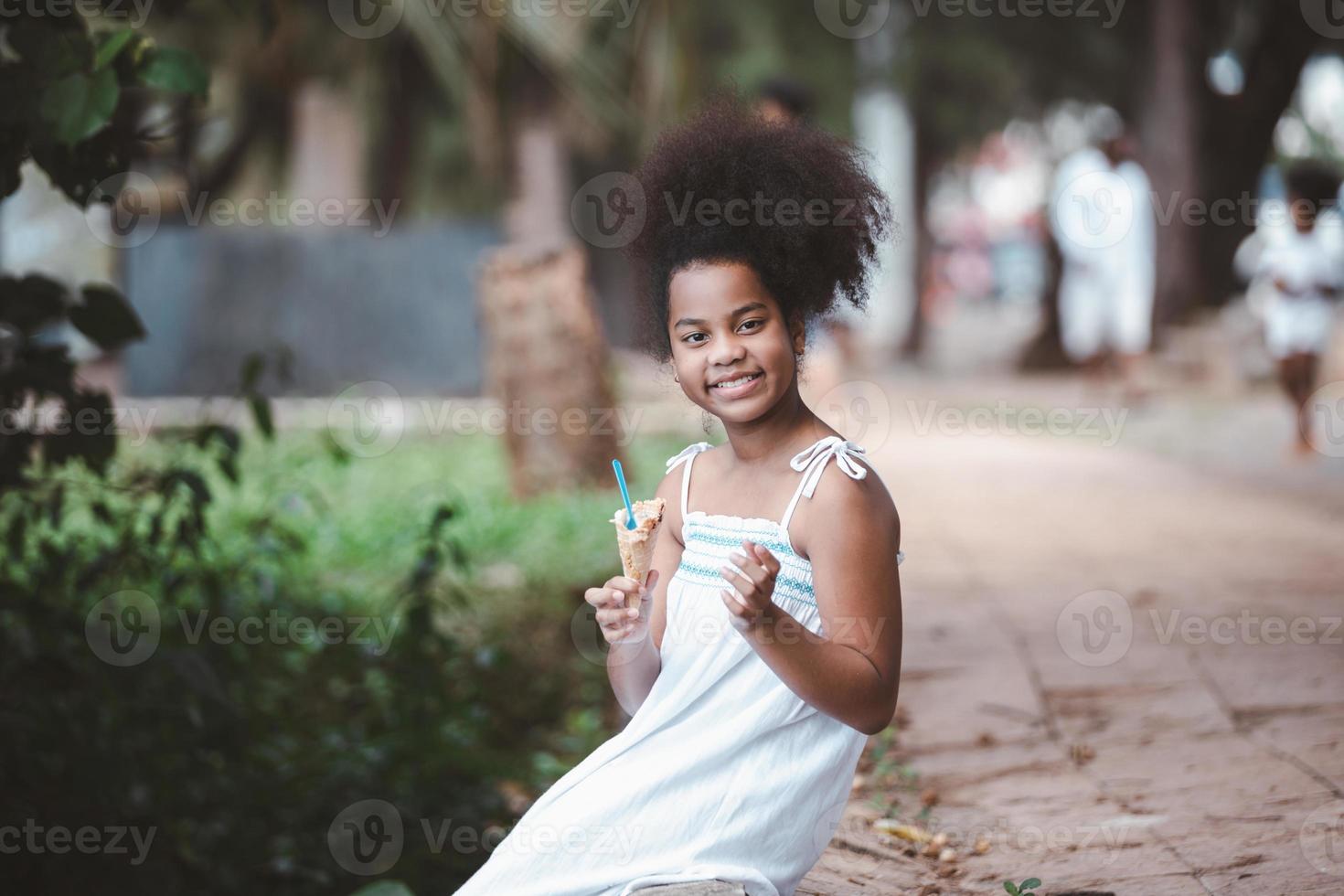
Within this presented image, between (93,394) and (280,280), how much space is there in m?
9.69

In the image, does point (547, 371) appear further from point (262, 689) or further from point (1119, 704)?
point (1119, 704)

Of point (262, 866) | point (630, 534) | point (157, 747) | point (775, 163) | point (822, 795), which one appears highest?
point (775, 163)

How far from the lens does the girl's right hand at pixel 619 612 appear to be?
2152 millimetres

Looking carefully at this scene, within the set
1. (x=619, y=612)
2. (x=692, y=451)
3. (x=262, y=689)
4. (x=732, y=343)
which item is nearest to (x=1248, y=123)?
(x=262, y=689)

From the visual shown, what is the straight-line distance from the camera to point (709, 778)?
218 cm

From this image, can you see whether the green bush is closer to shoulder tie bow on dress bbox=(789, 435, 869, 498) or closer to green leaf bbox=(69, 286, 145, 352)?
green leaf bbox=(69, 286, 145, 352)

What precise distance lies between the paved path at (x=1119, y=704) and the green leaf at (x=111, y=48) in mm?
1931

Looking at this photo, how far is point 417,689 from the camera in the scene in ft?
14.4

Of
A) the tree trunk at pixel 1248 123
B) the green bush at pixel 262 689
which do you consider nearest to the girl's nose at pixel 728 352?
the green bush at pixel 262 689

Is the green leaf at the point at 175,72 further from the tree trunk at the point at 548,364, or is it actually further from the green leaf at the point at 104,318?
the tree trunk at the point at 548,364

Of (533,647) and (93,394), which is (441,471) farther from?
(93,394)

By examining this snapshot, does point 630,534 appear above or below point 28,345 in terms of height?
below

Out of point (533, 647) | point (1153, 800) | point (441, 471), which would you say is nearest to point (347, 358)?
point (441, 471)

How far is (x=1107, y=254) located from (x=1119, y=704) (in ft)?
43.2
